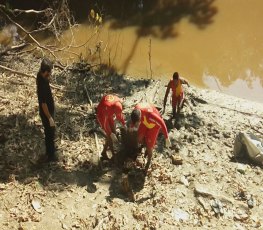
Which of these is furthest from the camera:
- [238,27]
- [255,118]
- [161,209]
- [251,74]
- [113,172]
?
[238,27]

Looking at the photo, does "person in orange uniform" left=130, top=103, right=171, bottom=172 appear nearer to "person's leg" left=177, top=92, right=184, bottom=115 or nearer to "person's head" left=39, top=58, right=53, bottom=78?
"person's head" left=39, top=58, right=53, bottom=78

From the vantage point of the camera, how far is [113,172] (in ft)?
21.6

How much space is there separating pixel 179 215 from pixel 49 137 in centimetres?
213

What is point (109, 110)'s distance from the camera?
6117mm

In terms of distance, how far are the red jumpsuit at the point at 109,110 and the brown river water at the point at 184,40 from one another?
4.32 m

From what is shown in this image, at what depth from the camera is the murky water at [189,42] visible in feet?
35.1

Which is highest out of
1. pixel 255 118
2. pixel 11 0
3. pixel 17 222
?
pixel 11 0

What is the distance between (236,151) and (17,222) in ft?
12.5

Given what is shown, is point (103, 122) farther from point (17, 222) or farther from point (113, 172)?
point (17, 222)

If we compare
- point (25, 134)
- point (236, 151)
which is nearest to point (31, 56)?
point (25, 134)

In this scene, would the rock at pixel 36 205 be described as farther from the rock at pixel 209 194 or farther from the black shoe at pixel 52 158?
the rock at pixel 209 194

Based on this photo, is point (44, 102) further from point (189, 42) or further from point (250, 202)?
point (189, 42)

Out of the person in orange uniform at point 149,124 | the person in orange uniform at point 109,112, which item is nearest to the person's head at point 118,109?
the person in orange uniform at point 109,112

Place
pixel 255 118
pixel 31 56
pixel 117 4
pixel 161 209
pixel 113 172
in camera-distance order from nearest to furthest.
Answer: pixel 161 209 → pixel 113 172 → pixel 255 118 → pixel 31 56 → pixel 117 4
